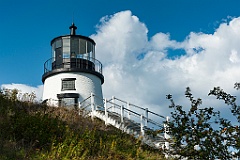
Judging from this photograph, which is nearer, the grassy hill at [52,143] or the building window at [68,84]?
the grassy hill at [52,143]

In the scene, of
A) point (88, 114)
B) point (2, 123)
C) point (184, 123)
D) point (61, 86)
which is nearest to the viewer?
point (184, 123)

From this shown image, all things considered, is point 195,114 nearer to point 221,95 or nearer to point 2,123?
point 221,95

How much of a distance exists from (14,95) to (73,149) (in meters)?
9.10

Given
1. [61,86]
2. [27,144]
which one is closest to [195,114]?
[27,144]

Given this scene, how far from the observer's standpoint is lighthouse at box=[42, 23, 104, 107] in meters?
28.2

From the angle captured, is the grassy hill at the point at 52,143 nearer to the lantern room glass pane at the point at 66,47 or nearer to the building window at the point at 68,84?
the building window at the point at 68,84

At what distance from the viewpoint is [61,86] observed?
28.5 meters

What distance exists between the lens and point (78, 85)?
28.3 m

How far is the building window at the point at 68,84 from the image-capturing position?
2834 cm

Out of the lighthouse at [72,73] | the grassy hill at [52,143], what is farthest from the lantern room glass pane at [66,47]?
the grassy hill at [52,143]

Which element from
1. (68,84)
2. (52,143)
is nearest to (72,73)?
(68,84)

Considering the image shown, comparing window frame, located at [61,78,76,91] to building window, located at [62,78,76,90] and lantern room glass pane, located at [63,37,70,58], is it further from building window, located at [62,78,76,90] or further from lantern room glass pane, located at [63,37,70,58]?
lantern room glass pane, located at [63,37,70,58]

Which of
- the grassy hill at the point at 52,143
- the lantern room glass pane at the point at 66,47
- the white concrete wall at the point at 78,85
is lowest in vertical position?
the grassy hill at the point at 52,143

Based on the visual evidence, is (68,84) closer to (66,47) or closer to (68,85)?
(68,85)
